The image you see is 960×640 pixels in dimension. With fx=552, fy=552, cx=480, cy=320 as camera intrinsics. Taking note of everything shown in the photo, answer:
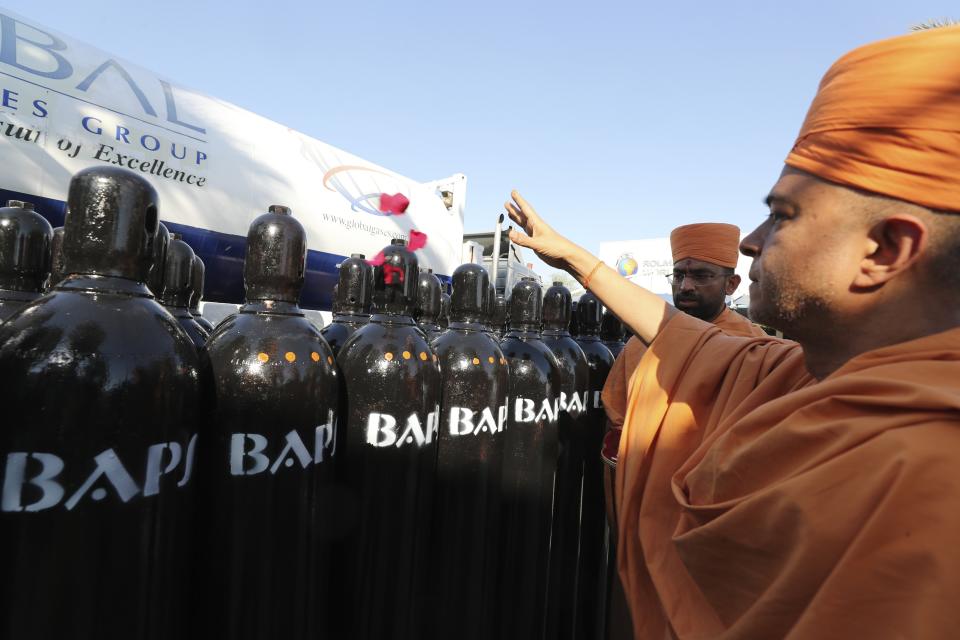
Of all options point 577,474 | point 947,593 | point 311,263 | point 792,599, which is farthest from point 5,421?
point 311,263

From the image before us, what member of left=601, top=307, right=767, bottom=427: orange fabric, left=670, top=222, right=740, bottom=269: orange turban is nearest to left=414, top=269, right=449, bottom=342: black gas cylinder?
left=601, top=307, right=767, bottom=427: orange fabric

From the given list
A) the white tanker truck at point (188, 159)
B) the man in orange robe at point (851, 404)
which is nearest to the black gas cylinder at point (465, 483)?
the man in orange robe at point (851, 404)

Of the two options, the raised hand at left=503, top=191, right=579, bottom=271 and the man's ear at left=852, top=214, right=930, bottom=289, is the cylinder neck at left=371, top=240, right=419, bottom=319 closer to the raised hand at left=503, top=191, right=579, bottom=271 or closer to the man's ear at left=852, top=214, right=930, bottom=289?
the raised hand at left=503, top=191, right=579, bottom=271

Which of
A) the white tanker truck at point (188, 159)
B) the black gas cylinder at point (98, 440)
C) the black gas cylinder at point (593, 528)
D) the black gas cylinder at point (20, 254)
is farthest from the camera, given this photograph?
the white tanker truck at point (188, 159)

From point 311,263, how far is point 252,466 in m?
6.33

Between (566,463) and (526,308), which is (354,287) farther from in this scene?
(566,463)

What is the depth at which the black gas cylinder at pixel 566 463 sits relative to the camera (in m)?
2.96

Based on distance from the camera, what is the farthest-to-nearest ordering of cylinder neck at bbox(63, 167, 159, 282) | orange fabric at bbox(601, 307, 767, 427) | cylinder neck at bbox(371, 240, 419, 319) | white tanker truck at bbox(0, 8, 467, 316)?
1. white tanker truck at bbox(0, 8, 467, 316)
2. orange fabric at bbox(601, 307, 767, 427)
3. cylinder neck at bbox(371, 240, 419, 319)
4. cylinder neck at bbox(63, 167, 159, 282)

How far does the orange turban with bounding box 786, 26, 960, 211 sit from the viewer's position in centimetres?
105

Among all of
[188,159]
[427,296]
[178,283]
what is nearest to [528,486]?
[427,296]

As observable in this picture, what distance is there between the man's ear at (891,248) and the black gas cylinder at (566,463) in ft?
6.00

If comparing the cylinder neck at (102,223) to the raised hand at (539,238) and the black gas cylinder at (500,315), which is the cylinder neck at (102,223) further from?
the black gas cylinder at (500,315)

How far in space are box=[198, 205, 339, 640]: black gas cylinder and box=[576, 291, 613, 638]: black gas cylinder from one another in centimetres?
201

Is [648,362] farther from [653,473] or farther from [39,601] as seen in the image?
[39,601]
